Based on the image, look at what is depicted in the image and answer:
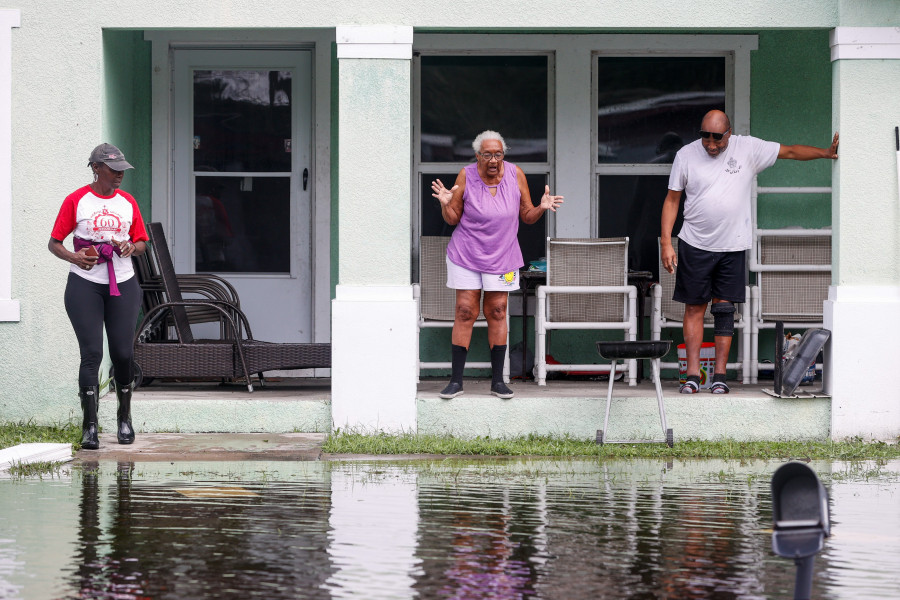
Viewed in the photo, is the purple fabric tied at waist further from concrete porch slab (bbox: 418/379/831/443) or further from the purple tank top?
the purple tank top

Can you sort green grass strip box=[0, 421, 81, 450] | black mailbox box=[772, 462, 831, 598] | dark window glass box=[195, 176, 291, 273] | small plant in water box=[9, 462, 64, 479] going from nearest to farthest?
black mailbox box=[772, 462, 831, 598], small plant in water box=[9, 462, 64, 479], green grass strip box=[0, 421, 81, 450], dark window glass box=[195, 176, 291, 273]

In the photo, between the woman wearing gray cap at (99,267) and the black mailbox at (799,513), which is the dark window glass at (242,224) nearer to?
the woman wearing gray cap at (99,267)

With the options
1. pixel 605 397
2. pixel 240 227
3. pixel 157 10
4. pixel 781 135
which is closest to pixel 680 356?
pixel 605 397

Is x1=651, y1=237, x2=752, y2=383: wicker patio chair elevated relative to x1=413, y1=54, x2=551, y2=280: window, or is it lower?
lower

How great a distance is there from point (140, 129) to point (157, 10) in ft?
6.39

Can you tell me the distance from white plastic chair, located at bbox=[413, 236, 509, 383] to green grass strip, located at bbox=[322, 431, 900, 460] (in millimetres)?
1542

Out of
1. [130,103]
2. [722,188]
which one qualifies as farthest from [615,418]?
[130,103]

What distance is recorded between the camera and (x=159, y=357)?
28.0 ft

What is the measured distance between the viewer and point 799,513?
2520 mm

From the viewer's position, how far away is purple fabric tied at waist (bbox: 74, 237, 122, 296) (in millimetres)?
7422

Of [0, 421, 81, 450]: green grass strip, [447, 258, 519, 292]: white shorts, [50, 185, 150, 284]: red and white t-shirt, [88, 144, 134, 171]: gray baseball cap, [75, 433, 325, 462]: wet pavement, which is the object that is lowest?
[75, 433, 325, 462]: wet pavement

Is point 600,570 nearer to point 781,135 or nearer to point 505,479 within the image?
point 505,479

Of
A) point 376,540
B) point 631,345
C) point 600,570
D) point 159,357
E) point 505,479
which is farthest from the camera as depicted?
point 159,357

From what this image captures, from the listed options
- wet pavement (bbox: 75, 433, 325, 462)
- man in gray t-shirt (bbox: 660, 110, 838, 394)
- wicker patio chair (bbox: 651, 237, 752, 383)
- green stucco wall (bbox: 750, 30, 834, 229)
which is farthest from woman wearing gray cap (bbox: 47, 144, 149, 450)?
green stucco wall (bbox: 750, 30, 834, 229)
